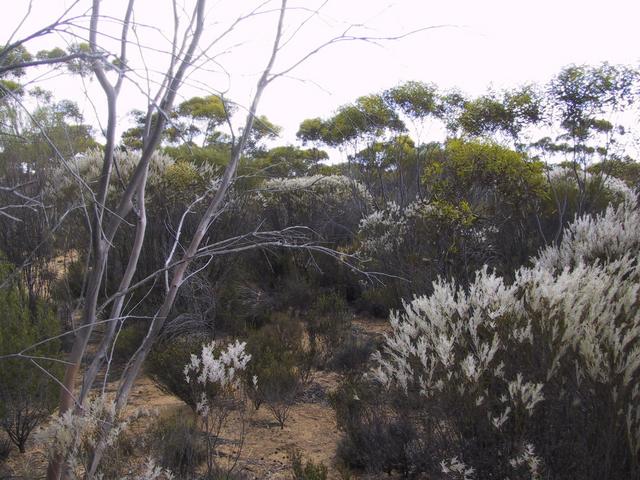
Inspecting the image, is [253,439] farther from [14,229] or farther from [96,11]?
[14,229]

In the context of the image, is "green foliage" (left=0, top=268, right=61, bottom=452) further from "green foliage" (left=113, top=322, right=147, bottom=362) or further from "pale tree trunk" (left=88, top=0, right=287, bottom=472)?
"pale tree trunk" (left=88, top=0, right=287, bottom=472)

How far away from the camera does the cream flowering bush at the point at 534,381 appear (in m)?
2.16

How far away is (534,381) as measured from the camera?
98.0 inches

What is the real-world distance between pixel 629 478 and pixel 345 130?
327 inches

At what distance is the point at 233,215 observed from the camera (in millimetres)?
6887

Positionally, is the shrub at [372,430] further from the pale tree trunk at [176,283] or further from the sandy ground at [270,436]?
the pale tree trunk at [176,283]

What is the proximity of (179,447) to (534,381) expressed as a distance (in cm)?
208

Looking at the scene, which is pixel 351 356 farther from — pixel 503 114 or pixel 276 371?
pixel 503 114

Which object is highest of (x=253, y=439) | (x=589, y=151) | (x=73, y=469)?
(x=589, y=151)

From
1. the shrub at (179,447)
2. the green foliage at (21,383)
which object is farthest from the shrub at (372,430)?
the green foliage at (21,383)

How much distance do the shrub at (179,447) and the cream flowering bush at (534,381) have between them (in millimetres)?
1309

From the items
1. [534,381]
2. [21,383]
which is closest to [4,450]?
[21,383]

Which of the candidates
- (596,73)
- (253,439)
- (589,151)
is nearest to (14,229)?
(253,439)

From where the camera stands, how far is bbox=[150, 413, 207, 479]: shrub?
307 centimetres
